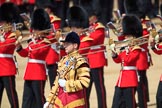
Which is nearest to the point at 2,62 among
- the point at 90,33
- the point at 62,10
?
the point at 90,33

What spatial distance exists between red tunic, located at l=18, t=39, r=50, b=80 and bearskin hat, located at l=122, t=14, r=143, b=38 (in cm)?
92

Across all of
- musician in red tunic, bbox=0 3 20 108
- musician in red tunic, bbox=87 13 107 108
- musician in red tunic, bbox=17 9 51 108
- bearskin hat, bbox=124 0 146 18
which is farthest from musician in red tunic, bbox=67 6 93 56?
bearskin hat, bbox=124 0 146 18

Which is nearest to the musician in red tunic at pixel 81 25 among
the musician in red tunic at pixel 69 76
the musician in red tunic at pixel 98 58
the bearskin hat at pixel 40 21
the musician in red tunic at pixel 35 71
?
the musician in red tunic at pixel 98 58

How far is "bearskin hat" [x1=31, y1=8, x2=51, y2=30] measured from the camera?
8969mm

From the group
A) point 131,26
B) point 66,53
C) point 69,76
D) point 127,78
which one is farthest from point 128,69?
point 69,76

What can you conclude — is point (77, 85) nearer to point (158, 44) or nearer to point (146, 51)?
point (158, 44)

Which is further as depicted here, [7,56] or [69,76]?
[7,56]

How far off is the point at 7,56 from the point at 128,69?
153 centimetres

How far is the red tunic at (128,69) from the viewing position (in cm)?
834

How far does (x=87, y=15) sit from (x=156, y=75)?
2.59 m

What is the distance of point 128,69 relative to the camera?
841 centimetres

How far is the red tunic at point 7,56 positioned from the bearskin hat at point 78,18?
77cm

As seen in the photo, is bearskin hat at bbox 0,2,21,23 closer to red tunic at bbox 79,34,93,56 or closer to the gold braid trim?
red tunic at bbox 79,34,93,56

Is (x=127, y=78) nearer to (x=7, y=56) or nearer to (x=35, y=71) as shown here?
(x=35, y=71)
